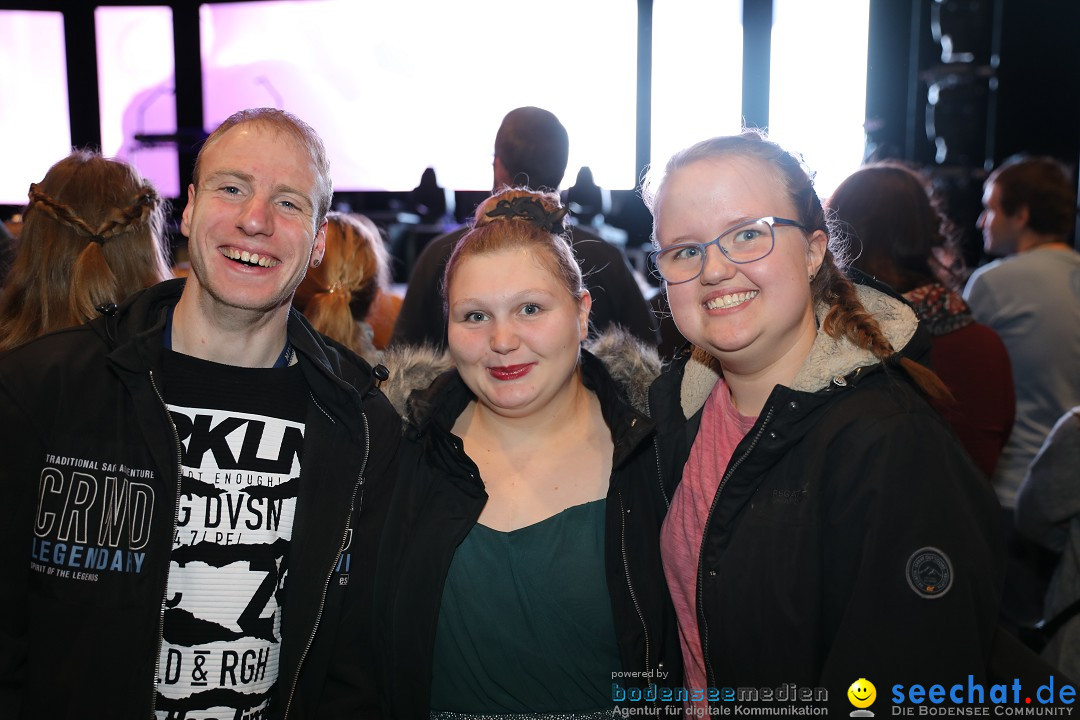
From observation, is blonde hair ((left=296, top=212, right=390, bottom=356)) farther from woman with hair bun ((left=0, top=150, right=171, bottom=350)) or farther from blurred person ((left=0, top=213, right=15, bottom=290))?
blurred person ((left=0, top=213, right=15, bottom=290))

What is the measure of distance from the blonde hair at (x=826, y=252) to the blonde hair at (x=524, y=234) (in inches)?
9.5

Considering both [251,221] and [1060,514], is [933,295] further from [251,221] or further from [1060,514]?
[251,221]

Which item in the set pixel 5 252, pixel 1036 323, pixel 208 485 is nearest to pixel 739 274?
pixel 208 485

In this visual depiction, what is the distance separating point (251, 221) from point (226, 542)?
2.00 ft

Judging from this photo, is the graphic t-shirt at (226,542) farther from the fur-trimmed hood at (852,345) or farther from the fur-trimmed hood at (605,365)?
the fur-trimmed hood at (852,345)

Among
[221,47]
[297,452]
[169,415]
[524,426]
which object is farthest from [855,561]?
[221,47]

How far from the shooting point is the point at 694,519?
1576 mm

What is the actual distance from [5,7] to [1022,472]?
25.3ft

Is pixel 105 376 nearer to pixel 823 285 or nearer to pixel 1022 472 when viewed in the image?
pixel 823 285

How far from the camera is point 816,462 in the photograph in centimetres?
135

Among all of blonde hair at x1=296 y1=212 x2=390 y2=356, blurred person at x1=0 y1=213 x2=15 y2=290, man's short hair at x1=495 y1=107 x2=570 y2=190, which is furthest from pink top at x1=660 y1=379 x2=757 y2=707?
blurred person at x1=0 y1=213 x2=15 y2=290

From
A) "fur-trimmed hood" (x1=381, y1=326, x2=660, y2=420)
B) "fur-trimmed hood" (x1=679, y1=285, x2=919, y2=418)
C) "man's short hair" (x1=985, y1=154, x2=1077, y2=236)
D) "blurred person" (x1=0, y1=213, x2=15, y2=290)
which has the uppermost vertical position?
"man's short hair" (x1=985, y1=154, x2=1077, y2=236)

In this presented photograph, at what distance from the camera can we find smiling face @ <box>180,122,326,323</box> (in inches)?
62.9

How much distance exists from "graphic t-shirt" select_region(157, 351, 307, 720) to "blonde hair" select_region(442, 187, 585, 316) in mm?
526
